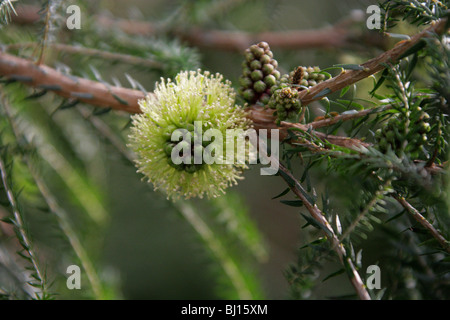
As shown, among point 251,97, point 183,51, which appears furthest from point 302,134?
point 183,51

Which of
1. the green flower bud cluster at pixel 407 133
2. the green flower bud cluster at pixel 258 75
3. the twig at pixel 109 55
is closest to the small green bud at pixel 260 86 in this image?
the green flower bud cluster at pixel 258 75

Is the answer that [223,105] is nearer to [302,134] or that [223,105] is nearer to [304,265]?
[302,134]

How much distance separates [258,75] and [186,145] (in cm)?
24

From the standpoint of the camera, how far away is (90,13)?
5.32ft

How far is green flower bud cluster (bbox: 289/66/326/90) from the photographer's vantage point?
0.85 meters

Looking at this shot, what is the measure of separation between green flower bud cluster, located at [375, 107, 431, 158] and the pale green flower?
31cm

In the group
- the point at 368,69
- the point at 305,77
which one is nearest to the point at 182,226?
the point at 305,77

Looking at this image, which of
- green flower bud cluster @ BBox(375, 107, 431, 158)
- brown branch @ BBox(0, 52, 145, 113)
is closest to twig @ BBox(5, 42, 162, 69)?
brown branch @ BBox(0, 52, 145, 113)

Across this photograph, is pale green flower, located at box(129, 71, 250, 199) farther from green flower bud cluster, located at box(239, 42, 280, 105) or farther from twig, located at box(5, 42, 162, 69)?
twig, located at box(5, 42, 162, 69)

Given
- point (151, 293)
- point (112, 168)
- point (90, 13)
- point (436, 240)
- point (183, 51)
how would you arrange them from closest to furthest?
point (436, 240), point (183, 51), point (90, 13), point (112, 168), point (151, 293)

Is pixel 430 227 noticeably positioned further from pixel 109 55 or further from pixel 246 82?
pixel 109 55

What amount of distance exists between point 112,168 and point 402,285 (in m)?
2.04

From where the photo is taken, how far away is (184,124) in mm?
904

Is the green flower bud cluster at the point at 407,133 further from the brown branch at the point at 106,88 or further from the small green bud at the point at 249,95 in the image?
the small green bud at the point at 249,95
